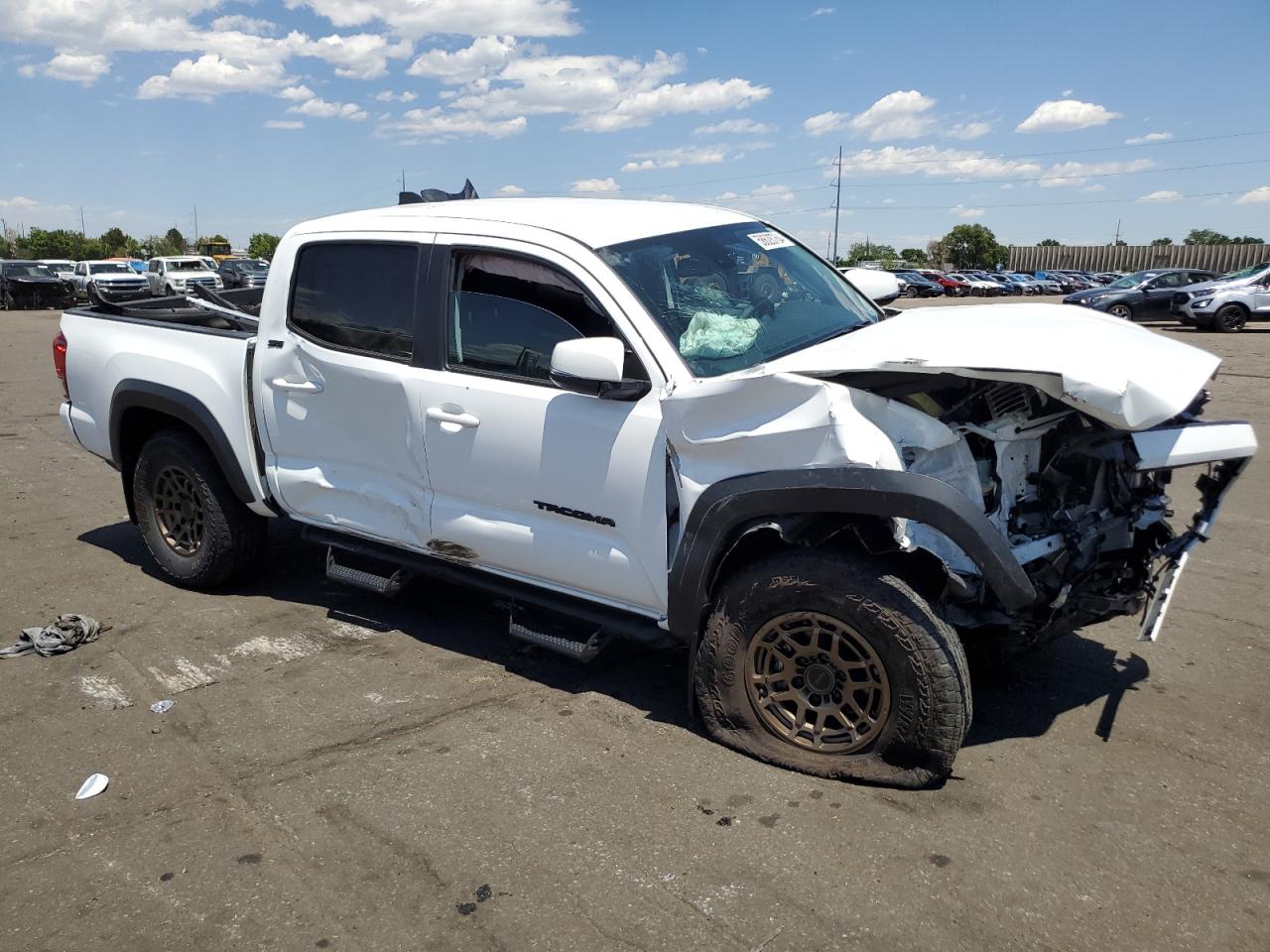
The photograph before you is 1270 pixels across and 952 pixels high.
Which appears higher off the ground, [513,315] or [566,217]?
[566,217]

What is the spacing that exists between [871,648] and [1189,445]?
1236mm

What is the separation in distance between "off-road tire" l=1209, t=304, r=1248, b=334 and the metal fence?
46.1 m

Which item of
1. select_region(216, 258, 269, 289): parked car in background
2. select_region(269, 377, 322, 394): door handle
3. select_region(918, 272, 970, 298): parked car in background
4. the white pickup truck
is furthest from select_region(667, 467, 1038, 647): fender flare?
select_region(918, 272, 970, 298): parked car in background

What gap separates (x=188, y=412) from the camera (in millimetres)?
5062

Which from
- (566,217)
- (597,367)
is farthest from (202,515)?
(597,367)

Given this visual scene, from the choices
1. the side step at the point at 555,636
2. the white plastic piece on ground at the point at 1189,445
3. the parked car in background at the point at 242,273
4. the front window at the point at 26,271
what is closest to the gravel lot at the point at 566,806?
the side step at the point at 555,636

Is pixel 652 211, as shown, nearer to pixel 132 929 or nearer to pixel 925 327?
pixel 925 327

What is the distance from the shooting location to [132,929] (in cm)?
282

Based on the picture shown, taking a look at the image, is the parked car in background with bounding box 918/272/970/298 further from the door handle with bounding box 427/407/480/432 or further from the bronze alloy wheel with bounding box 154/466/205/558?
the door handle with bounding box 427/407/480/432

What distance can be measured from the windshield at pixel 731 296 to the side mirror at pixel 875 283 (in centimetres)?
65

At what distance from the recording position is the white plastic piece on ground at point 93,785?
3.51m

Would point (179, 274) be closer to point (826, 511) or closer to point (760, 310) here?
point (760, 310)

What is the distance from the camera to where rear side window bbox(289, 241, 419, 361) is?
4285 mm

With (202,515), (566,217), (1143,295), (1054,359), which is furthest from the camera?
(1143,295)
